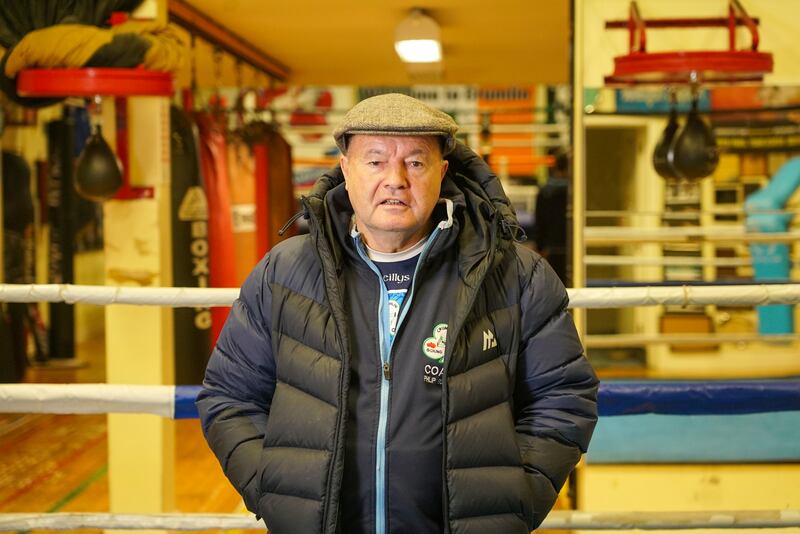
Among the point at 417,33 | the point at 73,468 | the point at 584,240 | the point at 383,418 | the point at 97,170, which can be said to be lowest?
the point at 73,468

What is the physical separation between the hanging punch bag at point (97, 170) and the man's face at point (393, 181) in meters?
1.90

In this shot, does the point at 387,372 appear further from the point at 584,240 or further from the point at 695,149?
the point at 584,240

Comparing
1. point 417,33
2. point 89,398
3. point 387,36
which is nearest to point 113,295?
point 89,398

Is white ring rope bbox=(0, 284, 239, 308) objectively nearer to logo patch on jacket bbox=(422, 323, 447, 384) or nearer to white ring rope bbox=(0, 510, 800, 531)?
white ring rope bbox=(0, 510, 800, 531)

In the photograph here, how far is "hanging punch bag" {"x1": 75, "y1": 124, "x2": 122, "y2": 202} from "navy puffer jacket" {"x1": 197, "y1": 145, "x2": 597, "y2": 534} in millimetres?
1743

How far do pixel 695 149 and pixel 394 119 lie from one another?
206cm

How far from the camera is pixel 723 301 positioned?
2314 millimetres

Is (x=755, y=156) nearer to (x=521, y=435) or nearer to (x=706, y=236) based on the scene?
(x=706, y=236)

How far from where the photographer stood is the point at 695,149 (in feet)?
11.1

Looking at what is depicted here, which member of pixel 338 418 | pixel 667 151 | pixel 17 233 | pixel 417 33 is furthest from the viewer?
pixel 17 233

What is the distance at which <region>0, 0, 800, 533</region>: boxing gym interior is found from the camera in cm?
236

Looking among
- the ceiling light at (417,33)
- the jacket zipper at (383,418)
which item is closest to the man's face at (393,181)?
the jacket zipper at (383,418)

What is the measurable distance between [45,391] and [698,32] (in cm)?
238

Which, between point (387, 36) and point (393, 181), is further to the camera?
point (387, 36)
